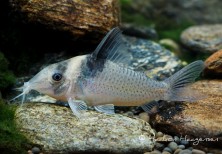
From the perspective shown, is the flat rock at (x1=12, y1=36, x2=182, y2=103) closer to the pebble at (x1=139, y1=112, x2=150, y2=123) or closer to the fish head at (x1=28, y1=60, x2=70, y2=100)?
the pebble at (x1=139, y1=112, x2=150, y2=123)

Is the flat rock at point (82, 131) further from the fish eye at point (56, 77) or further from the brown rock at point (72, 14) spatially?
the brown rock at point (72, 14)

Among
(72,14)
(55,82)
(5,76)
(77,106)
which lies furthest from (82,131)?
(72,14)

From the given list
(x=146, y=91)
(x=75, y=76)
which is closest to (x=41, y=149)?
(x=75, y=76)

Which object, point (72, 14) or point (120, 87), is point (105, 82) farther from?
point (72, 14)

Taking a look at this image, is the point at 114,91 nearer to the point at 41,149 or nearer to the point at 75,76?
the point at 75,76

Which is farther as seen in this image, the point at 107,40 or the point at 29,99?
the point at 29,99

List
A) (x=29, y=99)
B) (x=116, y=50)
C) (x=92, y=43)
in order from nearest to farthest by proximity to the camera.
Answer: (x=116, y=50) → (x=29, y=99) → (x=92, y=43)
